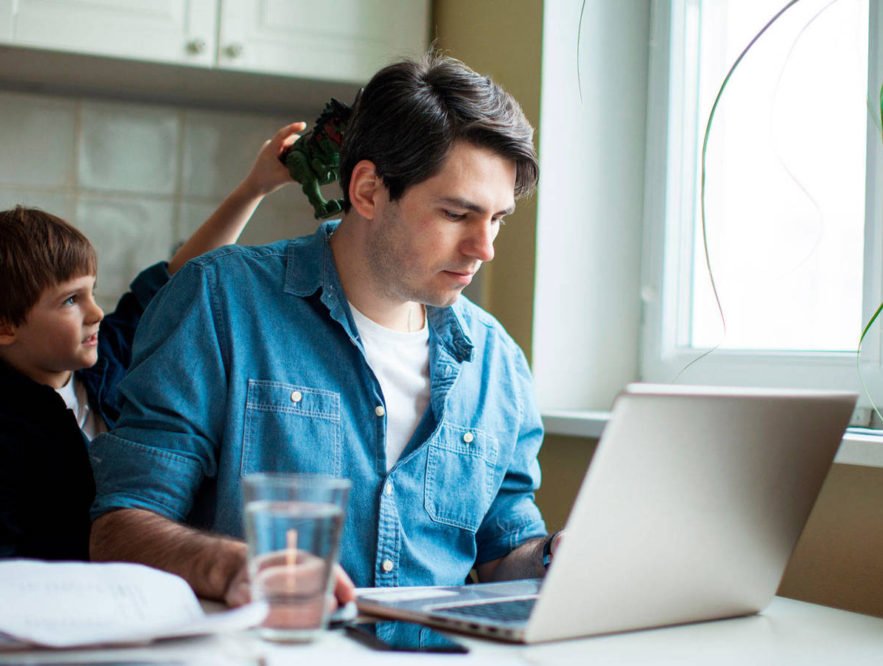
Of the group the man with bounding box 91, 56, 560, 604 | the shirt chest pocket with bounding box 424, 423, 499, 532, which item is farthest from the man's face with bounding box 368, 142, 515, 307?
the shirt chest pocket with bounding box 424, 423, 499, 532

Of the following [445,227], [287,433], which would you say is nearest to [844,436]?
[445,227]

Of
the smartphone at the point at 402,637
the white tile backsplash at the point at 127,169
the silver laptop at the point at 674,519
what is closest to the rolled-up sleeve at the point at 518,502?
the silver laptop at the point at 674,519

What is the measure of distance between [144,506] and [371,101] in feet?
2.05

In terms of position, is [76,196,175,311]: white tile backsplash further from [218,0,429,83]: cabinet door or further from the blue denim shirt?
the blue denim shirt

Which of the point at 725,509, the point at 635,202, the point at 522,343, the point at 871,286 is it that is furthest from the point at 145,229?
the point at 725,509

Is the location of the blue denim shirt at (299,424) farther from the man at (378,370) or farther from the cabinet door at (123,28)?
the cabinet door at (123,28)

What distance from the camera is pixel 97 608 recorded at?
75cm

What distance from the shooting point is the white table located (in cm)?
70

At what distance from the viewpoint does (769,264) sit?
1703mm

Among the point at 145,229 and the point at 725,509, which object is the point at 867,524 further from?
the point at 145,229

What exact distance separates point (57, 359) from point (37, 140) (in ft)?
2.88

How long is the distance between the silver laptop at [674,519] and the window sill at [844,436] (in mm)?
275

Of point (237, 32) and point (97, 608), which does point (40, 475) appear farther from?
point (237, 32)

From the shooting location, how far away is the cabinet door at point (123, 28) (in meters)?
1.92
